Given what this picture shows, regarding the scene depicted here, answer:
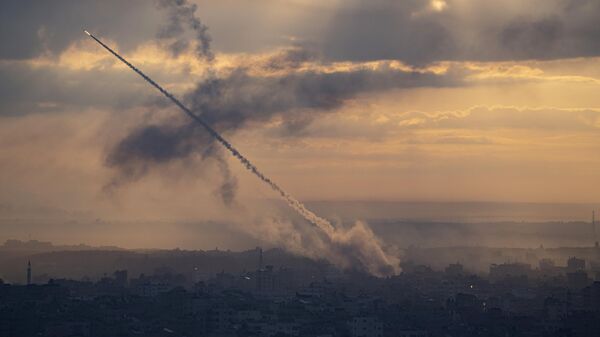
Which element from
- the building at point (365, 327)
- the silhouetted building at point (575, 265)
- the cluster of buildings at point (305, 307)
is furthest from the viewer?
the silhouetted building at point (575, 265)

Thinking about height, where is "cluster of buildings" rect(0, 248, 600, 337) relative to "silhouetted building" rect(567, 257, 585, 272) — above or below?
below

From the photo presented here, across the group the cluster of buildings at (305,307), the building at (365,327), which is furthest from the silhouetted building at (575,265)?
the building at (365,327)

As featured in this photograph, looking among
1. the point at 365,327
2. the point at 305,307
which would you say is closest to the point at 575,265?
the point at 305,307

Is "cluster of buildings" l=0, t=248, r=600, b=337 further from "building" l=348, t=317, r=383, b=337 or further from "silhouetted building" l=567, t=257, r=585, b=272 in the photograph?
"silhouetted building" l=567, t=257, r=585, b=272

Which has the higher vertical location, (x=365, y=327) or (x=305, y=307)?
(x=305, y=307)

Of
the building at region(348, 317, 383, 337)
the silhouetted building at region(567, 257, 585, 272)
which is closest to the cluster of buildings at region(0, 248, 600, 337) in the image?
the building at region(348, 317, 383, 337)

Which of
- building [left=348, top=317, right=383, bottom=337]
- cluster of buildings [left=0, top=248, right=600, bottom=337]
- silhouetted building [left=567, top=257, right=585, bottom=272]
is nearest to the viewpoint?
cluster of buildings [left=0, top=248, right=600, bottom=337]

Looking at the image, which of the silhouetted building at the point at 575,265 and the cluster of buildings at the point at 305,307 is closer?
the cluster of buildings at the point at 305,307

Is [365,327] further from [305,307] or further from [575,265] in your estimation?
[575,265]

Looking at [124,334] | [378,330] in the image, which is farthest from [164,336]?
[378,330]

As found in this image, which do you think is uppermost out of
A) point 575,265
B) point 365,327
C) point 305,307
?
point 575,265

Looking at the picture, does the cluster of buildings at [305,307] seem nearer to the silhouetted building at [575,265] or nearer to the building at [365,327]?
the building at [365,327]

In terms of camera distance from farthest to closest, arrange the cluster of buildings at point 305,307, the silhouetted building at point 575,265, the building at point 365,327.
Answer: the silhouetted building at point 575,265 → the building at point 365,327 → the cluster of buildings at point 305,307
